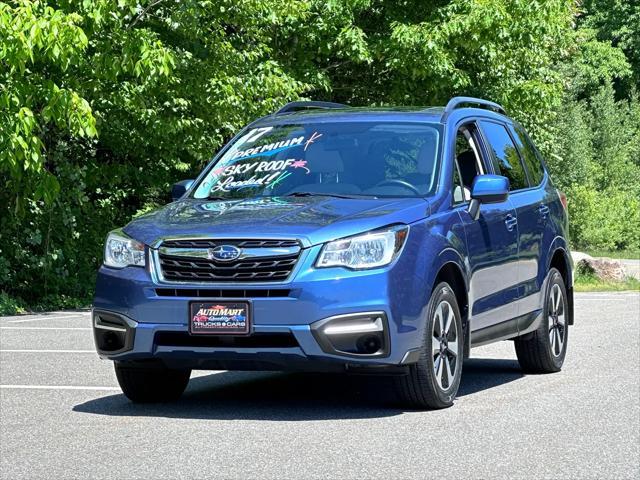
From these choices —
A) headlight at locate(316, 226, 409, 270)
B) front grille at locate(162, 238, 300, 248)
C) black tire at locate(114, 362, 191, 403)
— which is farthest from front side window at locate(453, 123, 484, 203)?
black tire at locate(114, 362, 191, 403)

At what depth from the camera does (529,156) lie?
1179 centimetres

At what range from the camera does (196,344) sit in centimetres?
859

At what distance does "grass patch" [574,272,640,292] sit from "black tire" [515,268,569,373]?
12905mm

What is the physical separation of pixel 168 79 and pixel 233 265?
41.9 feet

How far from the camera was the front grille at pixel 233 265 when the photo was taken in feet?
27.7

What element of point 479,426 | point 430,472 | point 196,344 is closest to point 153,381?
point 196,344

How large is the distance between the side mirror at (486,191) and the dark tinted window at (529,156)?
180 centimetres

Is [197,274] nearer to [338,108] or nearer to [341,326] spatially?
[341,326]

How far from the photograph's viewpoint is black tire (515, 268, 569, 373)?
11109mm

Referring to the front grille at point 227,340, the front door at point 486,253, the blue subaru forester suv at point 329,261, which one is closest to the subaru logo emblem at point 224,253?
the blue subaru forester suv at point 329,261

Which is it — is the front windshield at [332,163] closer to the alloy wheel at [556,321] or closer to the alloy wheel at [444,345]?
the alloy wheel at [444,345]

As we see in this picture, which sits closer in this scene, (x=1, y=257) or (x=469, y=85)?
(x=1, y=257)

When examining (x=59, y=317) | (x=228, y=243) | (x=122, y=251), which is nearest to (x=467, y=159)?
(x=228, y=243)

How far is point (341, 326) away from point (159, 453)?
144cm
